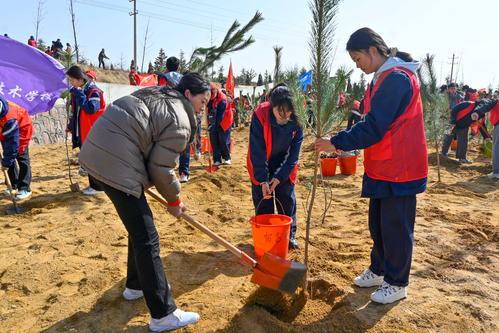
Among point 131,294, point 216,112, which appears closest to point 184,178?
point 216,112

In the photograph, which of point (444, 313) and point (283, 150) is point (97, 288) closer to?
point (283, 150)

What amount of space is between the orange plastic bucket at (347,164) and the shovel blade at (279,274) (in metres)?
5.21

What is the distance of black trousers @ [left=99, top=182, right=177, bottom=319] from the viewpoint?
237 cm

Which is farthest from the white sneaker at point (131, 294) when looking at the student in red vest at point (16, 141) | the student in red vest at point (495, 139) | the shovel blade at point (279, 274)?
the student in red vest at point (495, 139)

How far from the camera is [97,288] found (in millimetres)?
3156

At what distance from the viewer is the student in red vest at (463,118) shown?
8402mm

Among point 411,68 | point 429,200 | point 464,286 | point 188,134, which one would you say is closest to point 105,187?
point 188,134

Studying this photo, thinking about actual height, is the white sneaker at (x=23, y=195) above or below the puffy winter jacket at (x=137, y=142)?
below

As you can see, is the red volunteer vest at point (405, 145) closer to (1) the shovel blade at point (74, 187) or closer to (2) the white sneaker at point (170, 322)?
(2) the white sneaker at point (170, 322)

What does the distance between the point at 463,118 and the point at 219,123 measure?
5.43 meters

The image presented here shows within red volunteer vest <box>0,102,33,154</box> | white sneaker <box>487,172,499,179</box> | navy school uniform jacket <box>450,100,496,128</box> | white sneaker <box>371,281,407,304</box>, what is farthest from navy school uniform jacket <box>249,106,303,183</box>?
navy school uniform jacket <box>450,100,496,128</box>

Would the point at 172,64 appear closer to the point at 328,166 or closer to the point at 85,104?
the point at 85,104

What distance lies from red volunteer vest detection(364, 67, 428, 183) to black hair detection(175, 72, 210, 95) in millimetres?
1061

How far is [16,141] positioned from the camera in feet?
16.3
